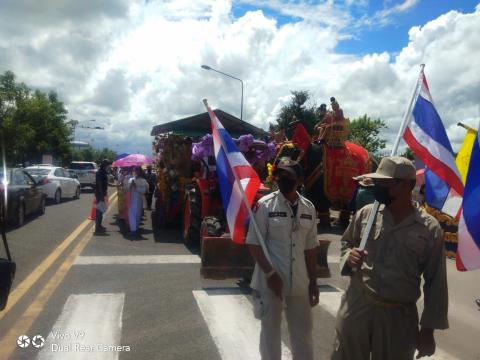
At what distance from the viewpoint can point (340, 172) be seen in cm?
1220

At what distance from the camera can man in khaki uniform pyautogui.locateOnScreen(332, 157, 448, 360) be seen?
2.88m

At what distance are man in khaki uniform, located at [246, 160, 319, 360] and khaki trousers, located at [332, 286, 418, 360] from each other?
57 centimetres

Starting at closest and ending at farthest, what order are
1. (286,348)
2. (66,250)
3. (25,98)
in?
(286,348)
(66,250)
(25,98)

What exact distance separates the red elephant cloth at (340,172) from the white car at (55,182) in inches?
440

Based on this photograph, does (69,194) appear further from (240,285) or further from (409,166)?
(409,166)

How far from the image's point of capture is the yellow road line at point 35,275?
5895 millimetres

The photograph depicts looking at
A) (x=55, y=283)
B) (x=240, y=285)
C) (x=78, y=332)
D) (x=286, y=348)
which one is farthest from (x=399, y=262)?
(x=55, y=283)

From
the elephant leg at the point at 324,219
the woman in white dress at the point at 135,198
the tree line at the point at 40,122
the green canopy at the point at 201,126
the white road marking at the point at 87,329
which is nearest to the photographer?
the white road marking at the point at 87,329

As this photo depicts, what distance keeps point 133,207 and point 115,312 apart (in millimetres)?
5999

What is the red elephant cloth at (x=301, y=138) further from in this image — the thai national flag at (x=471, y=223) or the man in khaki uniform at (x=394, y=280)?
the man in khaki uniform at (x=394, y=280)

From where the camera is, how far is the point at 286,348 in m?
4.77

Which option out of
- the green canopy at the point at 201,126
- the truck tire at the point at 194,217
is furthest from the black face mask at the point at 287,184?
the green canopy at the point at 201,126

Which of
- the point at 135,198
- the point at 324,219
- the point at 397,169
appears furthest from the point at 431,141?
the point at 324,219

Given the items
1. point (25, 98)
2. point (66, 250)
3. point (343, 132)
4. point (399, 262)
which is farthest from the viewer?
point (25, 98)
